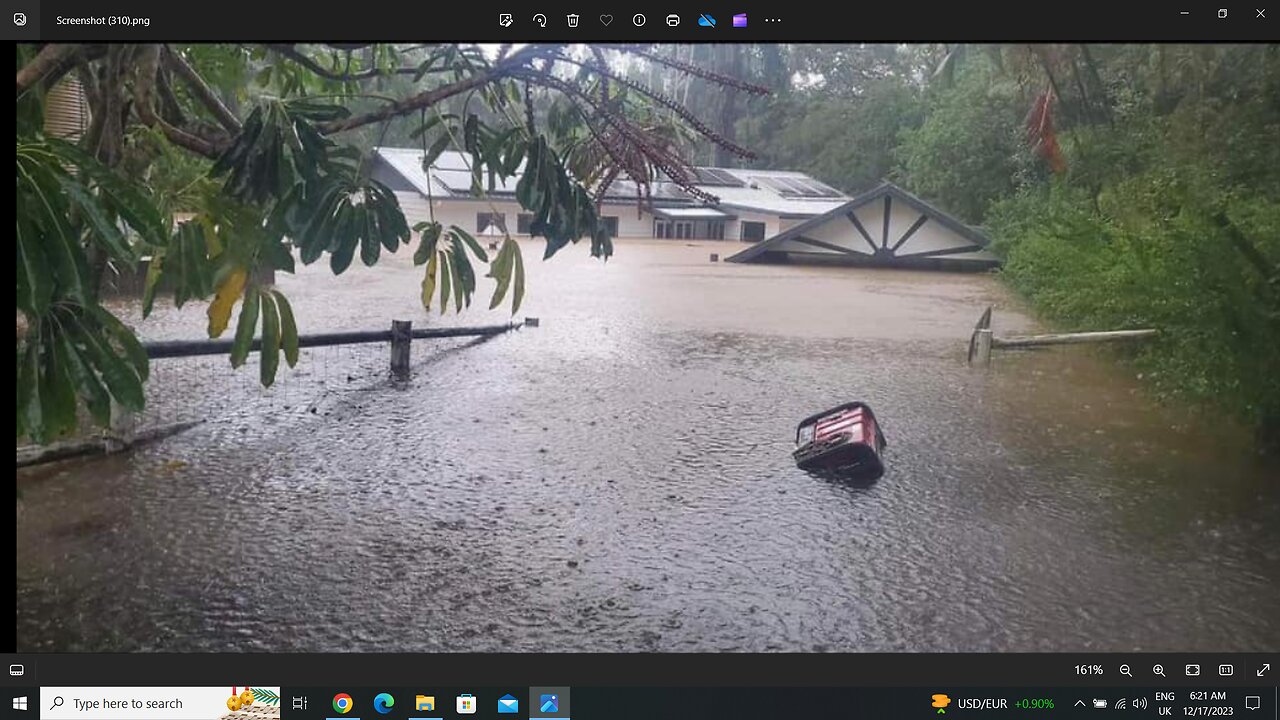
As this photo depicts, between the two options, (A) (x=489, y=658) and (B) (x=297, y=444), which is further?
(B) (x=297, y=444)

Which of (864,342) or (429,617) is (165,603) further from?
(864,342)

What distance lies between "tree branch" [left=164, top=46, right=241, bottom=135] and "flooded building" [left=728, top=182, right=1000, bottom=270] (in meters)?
2.07

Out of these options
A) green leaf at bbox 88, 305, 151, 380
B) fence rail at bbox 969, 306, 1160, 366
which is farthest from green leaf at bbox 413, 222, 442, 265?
fence rail at bbox 969, 306, 1160, 366

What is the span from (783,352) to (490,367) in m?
1.22

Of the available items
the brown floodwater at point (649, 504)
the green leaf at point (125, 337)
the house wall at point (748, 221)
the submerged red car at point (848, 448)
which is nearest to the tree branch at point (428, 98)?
the brown floodwater at point (649, 504)

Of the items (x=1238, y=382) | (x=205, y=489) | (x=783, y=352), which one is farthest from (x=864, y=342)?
(x=205, y=489)

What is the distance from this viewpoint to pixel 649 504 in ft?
8.25

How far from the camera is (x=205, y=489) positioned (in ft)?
7.76

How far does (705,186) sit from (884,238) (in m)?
2.06

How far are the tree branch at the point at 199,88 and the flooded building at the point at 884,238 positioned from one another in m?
2.07

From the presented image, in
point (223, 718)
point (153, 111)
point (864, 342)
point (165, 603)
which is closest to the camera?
point (223, 718)

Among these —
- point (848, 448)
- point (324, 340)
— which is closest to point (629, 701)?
point (848, 448)

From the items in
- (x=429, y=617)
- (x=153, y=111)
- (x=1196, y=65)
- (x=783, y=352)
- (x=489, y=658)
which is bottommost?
(x=429, y=617)

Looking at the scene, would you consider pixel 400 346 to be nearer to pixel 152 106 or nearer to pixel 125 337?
pixel 152 106
